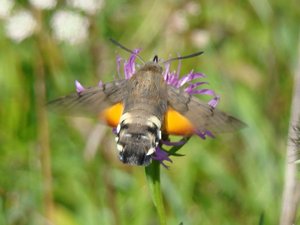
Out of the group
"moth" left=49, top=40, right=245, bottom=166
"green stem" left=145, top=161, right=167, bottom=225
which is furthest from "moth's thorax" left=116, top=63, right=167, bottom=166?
"green stem" left=145, top=161, right=167, bottom=225

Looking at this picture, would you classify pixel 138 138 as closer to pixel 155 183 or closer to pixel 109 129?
pixel 155 183

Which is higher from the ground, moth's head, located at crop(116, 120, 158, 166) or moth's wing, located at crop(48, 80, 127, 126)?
moth's wing, located at crop(48, 80, 127, 126)

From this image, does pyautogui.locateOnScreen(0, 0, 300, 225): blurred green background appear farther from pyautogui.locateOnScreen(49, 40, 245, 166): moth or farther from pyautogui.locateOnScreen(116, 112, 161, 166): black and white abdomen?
pyautogui.locateOnScreen(116, 112, 161, 166): black and white abdomen

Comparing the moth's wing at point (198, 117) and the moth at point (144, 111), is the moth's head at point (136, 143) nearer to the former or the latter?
the moth at point (144, 111)

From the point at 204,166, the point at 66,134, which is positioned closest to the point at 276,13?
the point at 204,166

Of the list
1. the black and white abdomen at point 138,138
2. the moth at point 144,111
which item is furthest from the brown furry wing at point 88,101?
the black and white abdomen at point 138,138

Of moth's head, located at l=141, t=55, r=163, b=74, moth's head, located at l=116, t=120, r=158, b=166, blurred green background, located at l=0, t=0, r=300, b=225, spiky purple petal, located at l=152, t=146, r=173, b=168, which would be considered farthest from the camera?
blurred green background, located at l=0, t=0, r=300, b=225
